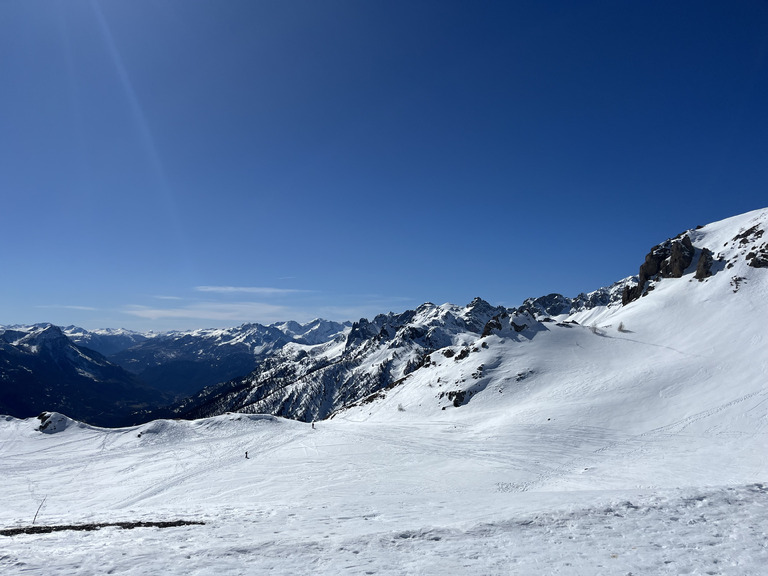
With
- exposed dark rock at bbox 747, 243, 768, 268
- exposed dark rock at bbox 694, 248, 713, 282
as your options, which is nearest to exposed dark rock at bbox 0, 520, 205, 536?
exposed dark rock at bbox 747, 243, 768, 268

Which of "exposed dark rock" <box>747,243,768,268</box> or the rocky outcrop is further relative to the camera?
the rocky outcrop

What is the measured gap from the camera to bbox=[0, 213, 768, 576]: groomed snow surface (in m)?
11.8

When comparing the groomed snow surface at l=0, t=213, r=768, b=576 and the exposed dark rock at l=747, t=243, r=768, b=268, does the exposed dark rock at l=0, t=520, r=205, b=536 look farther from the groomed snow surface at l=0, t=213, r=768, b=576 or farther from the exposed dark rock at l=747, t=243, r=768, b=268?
the exposed dark rock at l=747, t=243, r=768, b=268

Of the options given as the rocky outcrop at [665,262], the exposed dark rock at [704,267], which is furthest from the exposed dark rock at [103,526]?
the rocky outcrop at [665,262]

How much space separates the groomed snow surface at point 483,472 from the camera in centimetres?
1183

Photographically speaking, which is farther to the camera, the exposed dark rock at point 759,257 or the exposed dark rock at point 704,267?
the exposed dark rock at point 704,267

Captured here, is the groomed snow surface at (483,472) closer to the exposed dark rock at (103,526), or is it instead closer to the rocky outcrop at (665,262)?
the exposed dark rock at (103,526)

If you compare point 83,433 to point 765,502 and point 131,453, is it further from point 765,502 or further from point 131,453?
point 765,502

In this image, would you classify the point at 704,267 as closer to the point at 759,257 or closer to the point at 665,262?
the point at 759,257

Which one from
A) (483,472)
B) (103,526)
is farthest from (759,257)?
(103,526)

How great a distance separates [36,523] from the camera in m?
20.0

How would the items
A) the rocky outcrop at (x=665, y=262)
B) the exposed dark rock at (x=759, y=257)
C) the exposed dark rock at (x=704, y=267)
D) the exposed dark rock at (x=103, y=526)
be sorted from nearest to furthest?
the exposed dark rock at (x=103, y=526), the exposed dark rock at (x=759, y=257), the exposed dark rock at (x=704, y=267), the rocky outcrop at (x=665, y=262)

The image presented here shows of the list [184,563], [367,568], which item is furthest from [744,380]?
[184,563]

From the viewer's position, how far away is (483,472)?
3006 cm
